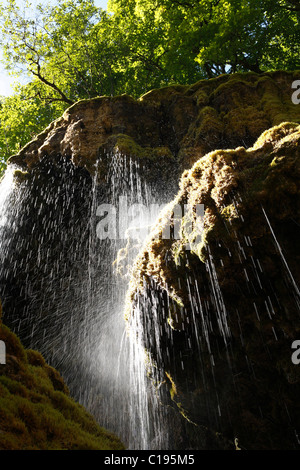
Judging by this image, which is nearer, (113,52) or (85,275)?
(85,275)

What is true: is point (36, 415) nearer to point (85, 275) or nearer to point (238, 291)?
point (238, 291)

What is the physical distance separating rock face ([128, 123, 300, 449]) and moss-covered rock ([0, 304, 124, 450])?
1.49 m

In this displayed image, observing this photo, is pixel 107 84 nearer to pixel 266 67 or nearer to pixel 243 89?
pixel 266 67

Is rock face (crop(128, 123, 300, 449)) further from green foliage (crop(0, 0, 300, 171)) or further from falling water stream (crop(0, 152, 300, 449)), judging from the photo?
green foliage (crop(0, 0, 300, 171))

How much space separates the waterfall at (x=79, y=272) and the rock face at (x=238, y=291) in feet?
10.5

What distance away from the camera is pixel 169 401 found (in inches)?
189

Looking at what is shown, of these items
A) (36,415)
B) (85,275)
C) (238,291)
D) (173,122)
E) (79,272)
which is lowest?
(36,415)

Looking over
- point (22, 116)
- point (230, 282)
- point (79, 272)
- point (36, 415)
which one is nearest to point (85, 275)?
point (79, 272)

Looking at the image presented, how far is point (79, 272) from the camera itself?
9125 millimetres

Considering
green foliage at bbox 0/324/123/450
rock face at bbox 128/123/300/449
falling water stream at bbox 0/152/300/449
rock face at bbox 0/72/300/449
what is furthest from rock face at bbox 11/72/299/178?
green foliage at bbox 0/324/123/450

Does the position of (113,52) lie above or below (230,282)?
above

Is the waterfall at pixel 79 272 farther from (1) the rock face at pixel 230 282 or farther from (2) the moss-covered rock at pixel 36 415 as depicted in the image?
(2) the moss-covered rock at pixel 36 415

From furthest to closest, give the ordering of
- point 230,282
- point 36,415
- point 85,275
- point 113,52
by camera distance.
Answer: point 113,52 → point 85,275 → point 230,282 → point 36,415

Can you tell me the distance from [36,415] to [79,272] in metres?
6.59
